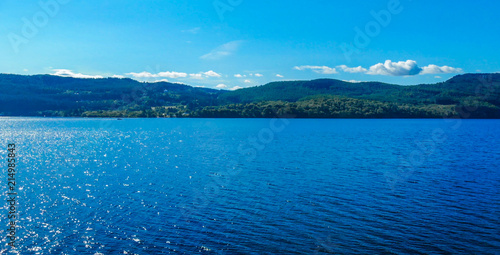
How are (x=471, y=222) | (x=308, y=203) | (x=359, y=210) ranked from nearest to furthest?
(x=471, y=222), (x=359, y=210), (x=308, y=203)

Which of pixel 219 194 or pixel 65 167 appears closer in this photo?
pixel 219 194

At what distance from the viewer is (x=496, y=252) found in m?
19.6

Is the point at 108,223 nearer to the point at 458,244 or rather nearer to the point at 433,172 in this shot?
the point at 458,244

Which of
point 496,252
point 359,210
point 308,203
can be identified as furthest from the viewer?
point 308,203

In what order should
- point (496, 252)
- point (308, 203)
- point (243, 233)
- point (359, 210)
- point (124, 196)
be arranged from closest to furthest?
point (496, 252) → point (243, 233) → point (359, 210) → point (308, 203) → point (124, 196)

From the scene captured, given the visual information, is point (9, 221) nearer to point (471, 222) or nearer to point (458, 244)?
point (458, 244)

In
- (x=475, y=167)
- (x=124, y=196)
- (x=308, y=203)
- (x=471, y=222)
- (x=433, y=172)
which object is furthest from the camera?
(x=475, y=167)

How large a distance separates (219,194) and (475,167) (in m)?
38.1

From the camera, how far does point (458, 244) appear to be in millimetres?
20656

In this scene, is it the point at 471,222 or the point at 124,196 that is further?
the point at 124,196

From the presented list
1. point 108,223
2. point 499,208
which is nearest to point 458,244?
point 499,208

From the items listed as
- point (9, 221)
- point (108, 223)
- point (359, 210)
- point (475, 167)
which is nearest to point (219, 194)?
point (108, 223)

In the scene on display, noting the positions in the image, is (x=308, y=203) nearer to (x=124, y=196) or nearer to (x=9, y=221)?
(x=124, y=196)

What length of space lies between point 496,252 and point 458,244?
6.37ft
